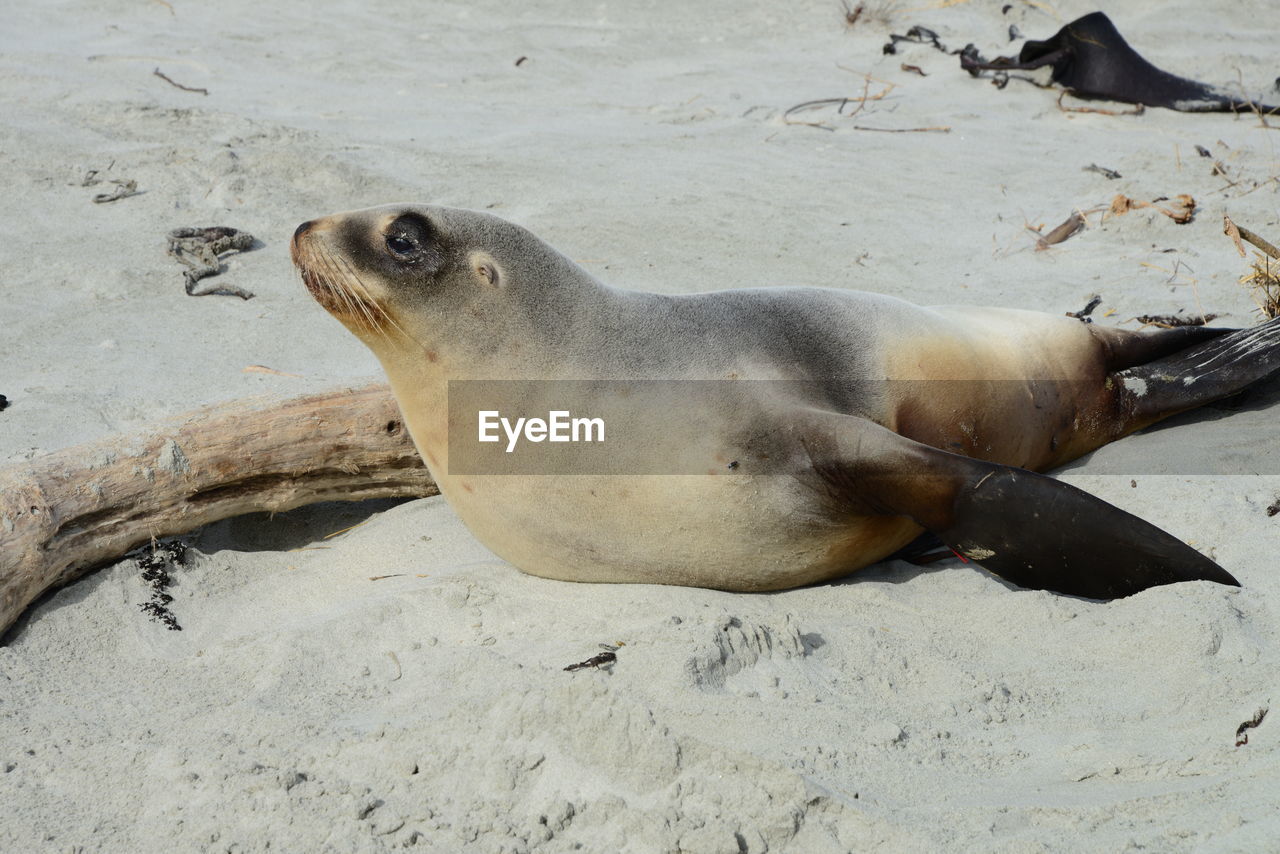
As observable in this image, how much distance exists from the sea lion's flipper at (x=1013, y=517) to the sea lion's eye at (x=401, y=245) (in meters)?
1.15

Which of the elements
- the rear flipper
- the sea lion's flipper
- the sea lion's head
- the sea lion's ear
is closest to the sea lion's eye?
the sea lion's head

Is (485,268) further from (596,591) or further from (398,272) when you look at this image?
(596,591)

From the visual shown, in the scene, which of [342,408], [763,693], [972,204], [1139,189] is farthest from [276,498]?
[1139,189]

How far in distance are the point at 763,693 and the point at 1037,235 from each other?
4143 mm

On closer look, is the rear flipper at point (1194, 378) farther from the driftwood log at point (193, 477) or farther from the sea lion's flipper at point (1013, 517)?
the driftwood log at point (193, 477)

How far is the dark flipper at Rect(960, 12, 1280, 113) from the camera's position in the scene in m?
7.45

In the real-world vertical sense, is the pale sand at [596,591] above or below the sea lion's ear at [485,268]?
below

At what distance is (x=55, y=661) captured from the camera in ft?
9.34

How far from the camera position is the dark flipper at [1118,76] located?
745 centimetres

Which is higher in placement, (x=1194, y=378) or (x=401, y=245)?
(x=401, y=245)

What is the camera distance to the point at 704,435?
2.94m

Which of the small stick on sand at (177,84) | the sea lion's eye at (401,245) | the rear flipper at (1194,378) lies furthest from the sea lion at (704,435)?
the small stick on sand at (177,84)

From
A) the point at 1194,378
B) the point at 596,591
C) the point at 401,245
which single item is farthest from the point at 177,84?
the point at 1194,378

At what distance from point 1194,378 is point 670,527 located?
216 centimetres
